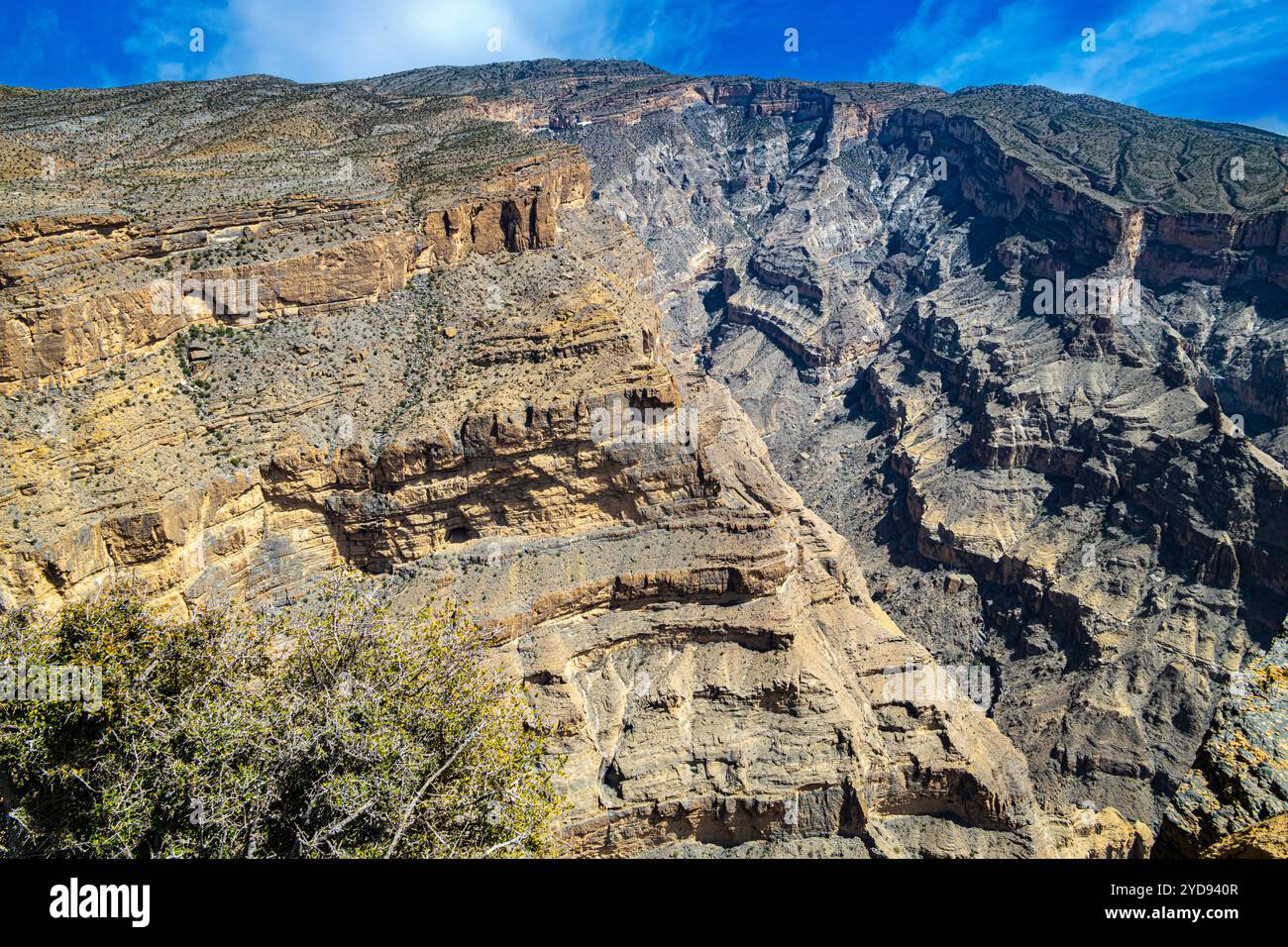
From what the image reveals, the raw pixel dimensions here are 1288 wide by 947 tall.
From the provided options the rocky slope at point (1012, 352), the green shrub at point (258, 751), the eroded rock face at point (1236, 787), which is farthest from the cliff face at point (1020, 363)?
the green shrub at point (258, 751)

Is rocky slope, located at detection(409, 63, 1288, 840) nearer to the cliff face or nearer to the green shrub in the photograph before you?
the cliff face

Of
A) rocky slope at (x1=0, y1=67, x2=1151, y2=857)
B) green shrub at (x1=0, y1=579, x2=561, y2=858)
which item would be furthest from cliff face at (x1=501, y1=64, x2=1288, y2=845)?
rocky slope at (x1=0, y1=67, x2=1151, y2=857)

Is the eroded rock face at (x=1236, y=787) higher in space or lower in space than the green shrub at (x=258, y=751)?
higher

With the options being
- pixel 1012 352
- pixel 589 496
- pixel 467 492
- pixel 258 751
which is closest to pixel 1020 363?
pixel 1012 352

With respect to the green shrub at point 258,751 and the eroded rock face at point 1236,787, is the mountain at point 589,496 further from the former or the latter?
the green shrub at point 258,751
